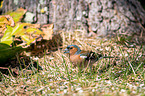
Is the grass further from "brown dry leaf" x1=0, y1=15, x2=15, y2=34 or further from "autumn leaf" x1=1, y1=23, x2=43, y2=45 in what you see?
"brown dry leaf" x1=0, y1=15, x2=15, y2=34

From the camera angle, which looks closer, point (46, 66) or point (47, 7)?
point (46, 66)

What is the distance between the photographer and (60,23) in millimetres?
3691

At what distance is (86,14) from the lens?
143 inches

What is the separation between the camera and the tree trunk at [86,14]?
3602mm

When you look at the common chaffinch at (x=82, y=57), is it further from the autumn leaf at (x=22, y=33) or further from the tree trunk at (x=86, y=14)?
the tree trunk at (x=86, y=14)

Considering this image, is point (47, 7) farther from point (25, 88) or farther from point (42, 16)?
point (25, 88)

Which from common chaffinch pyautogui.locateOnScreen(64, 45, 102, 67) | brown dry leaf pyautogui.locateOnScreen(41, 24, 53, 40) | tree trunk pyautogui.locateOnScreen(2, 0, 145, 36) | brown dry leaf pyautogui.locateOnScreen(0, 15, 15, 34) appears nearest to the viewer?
common chaffinch pyautogui.locateOnScreen(64, 45, 102, 67)

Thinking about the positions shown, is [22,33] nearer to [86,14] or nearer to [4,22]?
[4,22]

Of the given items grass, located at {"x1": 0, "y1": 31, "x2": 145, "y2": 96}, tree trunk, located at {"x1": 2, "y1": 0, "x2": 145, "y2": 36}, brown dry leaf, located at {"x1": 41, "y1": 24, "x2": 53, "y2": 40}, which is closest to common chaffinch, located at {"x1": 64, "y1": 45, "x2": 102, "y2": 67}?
grass, located at {"x1": 0, "y1": 31, "x2": 145, "y2": 96}

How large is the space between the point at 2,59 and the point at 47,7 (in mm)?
1608

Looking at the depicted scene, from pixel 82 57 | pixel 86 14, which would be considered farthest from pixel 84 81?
pixel 86 14

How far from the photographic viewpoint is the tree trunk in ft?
11.8

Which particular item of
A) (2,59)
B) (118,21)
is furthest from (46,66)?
(118,21)

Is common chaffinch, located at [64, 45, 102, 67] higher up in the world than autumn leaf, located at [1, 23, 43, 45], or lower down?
lower down
